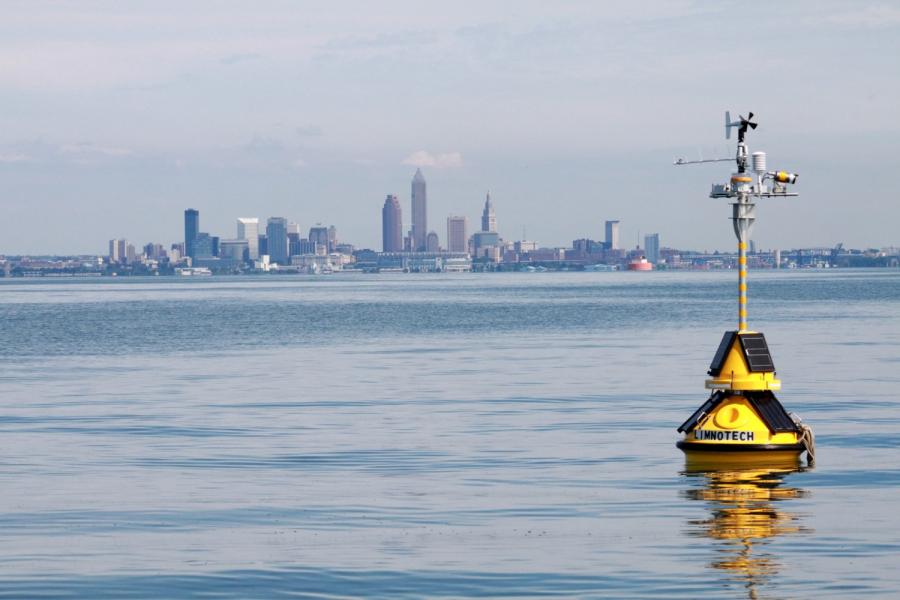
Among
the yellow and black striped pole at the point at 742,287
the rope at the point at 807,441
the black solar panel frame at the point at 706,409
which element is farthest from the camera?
the black solar panel frame at the point at 706,409

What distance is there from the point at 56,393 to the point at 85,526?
31214 millimetres

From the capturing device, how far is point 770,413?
1369 inches

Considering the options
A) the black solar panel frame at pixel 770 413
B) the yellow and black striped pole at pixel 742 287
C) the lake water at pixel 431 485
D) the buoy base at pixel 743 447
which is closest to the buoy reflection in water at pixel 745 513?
the lake water at pixel 431 485

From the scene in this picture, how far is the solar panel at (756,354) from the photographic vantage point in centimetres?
3447

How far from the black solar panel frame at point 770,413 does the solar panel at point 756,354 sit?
559mm

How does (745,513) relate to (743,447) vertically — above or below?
below

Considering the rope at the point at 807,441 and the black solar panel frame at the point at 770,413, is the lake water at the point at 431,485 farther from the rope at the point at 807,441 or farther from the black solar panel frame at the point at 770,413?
A: the black solar panel frame at the point at 770,413

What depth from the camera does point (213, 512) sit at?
28047 mm

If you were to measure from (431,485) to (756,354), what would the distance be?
26.4 feet

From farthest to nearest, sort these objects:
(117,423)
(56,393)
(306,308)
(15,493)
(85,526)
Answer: (306,308)
(56,393)
(117,423)
(15,493)
(85,526)

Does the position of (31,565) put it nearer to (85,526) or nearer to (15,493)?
(85,526)

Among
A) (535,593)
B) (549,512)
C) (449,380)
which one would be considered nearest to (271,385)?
(449,380)

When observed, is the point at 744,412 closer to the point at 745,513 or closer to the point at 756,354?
the point at 756,354

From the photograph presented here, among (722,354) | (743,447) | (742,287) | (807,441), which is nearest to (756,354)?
(722,354)
